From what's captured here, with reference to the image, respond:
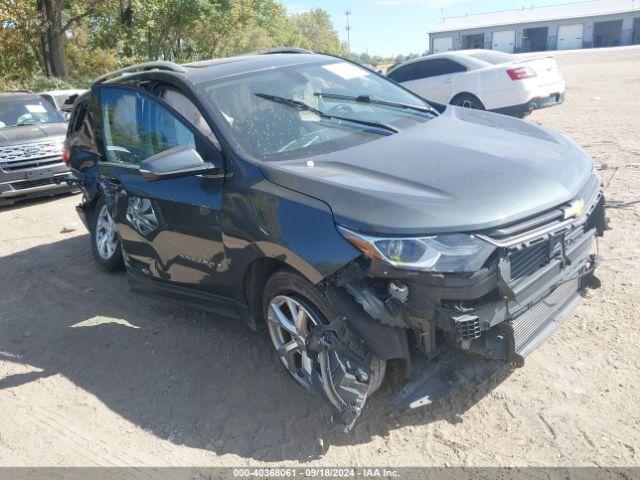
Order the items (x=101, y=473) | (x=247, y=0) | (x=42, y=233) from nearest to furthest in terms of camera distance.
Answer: (x=101, y=473), (x=42, y=233), (x=247, y=0)

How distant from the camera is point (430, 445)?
298 centimetres

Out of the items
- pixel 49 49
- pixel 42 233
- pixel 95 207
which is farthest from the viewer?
pixel 49 49

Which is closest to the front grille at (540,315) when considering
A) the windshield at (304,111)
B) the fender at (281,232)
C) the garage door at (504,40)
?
the fender at (281,232)

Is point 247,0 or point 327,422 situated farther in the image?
point 247,0

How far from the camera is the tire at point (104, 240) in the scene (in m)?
5.77

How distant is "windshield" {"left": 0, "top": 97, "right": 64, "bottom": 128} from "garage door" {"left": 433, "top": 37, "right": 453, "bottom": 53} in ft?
207

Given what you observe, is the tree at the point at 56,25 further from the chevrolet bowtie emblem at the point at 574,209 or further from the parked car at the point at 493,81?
the chevrolet bowtie emblem at the point at 574,209

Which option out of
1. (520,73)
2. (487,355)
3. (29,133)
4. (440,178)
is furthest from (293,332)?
(520,73)

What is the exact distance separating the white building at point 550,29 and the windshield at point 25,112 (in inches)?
2385

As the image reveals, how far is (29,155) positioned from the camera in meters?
9.25

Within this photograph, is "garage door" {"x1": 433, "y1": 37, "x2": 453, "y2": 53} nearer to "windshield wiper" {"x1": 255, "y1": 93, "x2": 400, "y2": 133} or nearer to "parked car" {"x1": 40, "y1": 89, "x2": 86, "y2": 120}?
"parked car" {"x1": 40, "y1": 89, "x2": 86, "y2": 120}

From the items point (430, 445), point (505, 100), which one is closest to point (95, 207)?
point (430, 445)

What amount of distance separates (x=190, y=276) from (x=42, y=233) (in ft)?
14.7

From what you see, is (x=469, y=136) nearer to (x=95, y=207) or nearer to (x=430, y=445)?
(x=430, y=445)
